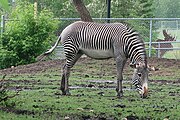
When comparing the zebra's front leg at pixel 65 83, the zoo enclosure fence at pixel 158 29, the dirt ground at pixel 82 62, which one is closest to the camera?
the zebra's front leg at pixel 65 83

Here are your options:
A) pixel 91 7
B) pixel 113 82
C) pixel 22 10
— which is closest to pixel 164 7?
pixel 91 7

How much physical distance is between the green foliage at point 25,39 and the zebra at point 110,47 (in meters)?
7.94

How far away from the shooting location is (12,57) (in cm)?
1927

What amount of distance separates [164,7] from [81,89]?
2579cm

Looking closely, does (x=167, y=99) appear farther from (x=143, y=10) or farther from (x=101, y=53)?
(x=143, y=10)

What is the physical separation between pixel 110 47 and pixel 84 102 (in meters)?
1.89

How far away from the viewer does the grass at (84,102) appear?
7637 mm

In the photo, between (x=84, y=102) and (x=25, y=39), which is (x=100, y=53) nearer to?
(x=84, y=102)

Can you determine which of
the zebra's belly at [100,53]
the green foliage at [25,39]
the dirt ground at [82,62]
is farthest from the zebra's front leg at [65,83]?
the green foliage at [25,39]

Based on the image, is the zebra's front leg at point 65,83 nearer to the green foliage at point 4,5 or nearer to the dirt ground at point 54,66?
the dirt ground at point 54,66

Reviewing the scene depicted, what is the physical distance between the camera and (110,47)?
10.8m

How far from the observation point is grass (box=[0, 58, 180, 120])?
25.1 ft

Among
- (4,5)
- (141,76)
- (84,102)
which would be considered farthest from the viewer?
(141,76)

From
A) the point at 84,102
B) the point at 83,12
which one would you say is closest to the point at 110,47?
the point at 84,102
